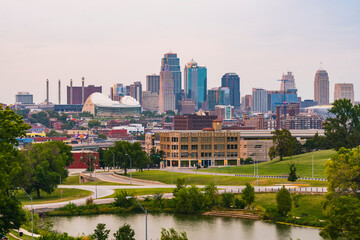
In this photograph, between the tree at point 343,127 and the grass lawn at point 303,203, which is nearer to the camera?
the grass lawn at point 303,203

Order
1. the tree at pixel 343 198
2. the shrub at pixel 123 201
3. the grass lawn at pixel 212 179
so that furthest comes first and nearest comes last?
1. the grass lawn at pixel 212 179
2. the shrub at pixel 123 201
3. the tree at pixel 343 198

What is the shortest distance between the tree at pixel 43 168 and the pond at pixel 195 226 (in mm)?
18350

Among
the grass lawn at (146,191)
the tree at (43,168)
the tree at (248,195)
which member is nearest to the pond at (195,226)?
the tree at (248,195)

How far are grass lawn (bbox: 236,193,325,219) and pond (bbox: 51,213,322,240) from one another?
539 centimetres

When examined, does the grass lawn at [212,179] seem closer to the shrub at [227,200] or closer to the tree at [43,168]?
the shrub at [227,200]

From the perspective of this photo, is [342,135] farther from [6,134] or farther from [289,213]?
[6,134]

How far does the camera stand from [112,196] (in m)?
105

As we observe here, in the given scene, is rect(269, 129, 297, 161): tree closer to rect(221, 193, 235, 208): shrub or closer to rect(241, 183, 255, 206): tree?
rect(221, 193, 235, 208): shrub

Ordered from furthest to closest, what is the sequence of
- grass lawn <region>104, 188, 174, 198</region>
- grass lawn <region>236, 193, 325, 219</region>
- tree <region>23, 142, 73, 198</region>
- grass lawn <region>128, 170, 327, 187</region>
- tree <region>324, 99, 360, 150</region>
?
tree <region>324, 99, 360, 150</region>
grass lawn <region>128, 170, 327, 187</region>
tree <region>23, 142, 73, 198</region>
grass lawn <region>104, 188, 174, 198</region>
grass lawn <region>236, 193, 325, 219</region>

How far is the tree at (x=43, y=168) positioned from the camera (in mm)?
108312

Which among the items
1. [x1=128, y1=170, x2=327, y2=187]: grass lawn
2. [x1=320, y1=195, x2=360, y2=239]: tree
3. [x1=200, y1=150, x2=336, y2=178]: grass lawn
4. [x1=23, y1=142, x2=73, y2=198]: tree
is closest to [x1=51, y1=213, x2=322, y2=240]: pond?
[x1=320, y1=195, x2=360, y2=239]: tree

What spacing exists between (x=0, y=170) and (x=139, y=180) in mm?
69298

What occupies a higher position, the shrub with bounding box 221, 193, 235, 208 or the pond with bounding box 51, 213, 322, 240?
the shrub with bounding box 221, 193, 235, 208

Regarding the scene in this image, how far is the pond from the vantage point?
78125 mm
